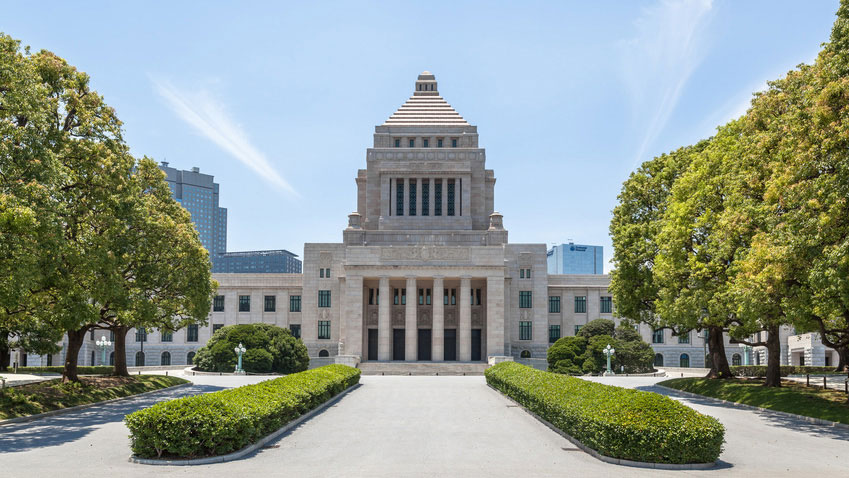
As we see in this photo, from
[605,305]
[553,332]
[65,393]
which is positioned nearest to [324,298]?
[553,332]

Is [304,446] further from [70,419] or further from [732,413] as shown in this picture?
[732,413]

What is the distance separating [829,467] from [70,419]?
24.1 metres

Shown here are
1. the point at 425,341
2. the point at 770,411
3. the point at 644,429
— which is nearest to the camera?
the point at 644,429

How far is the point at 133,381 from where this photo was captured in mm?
38625

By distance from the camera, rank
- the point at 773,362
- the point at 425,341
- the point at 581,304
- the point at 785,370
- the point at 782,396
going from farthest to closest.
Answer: the point at 581,304
the point at 425,341
the point at 785,370
the point at 773,362
the point at 782,396

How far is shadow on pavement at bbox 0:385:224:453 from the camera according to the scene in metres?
19.7

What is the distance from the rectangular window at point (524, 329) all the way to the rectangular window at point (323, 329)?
2058cm

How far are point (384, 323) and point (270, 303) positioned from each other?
60.3 ft

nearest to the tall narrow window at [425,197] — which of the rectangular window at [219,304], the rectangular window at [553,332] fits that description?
the rectangular window at [553,332]

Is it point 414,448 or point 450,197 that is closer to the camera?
point 414,448

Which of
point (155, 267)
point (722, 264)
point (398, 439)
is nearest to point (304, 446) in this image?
point (398, 439)

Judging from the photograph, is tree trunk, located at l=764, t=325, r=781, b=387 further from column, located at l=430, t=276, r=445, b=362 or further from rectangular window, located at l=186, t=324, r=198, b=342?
rectangular window, located at l=186, t=324, r=198, b=342

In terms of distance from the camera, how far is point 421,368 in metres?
61.2

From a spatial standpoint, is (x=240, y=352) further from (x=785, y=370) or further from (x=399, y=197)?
(x=785, y=370)
